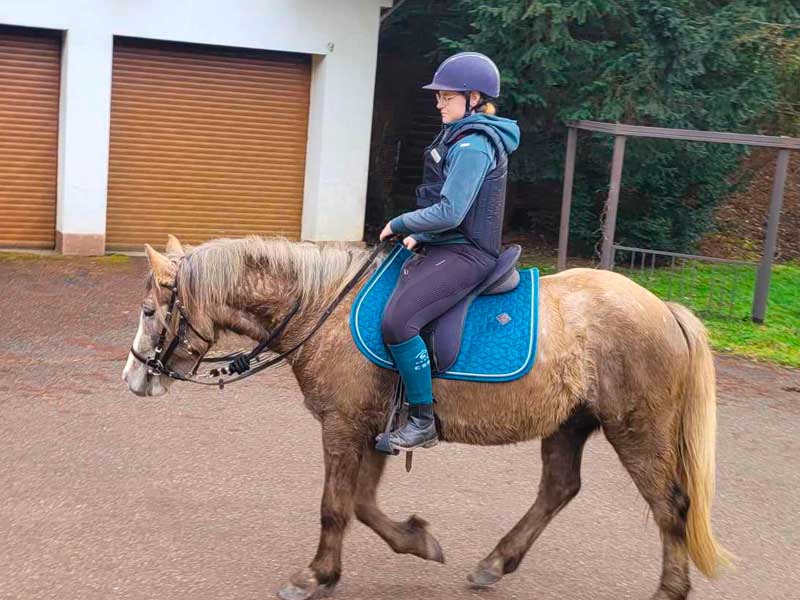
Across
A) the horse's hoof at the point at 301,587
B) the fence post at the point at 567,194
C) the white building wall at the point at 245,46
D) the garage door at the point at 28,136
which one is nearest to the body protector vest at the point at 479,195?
the horse's hoof at the point at 301,587

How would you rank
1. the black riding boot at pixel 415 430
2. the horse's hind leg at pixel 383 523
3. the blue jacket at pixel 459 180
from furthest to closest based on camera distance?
the horse's hind leg at pixel 383 523 < the black riding boot at pixel 415 430 < the blue jacket at pixel 459 180

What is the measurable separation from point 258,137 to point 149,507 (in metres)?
9.34

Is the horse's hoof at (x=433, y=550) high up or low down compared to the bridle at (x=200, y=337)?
down

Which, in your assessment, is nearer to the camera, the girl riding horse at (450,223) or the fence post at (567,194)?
the girl riding horse at (450,223)

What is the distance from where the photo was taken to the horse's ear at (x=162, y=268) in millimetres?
4562

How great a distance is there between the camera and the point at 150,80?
13.6 metres

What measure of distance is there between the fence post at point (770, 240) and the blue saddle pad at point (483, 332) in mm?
6968

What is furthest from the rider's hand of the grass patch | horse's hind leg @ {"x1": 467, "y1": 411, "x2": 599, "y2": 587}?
the grass patch

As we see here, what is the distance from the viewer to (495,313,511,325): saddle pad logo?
184 inches

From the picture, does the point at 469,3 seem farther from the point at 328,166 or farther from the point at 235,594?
the point at 235,594

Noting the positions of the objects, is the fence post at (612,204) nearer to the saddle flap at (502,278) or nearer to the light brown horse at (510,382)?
the light brown horse at (510,382)

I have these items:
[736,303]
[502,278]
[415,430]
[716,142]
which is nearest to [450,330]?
[502,278]

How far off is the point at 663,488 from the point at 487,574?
0.91 metres

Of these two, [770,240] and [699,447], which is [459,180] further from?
[770,240]
